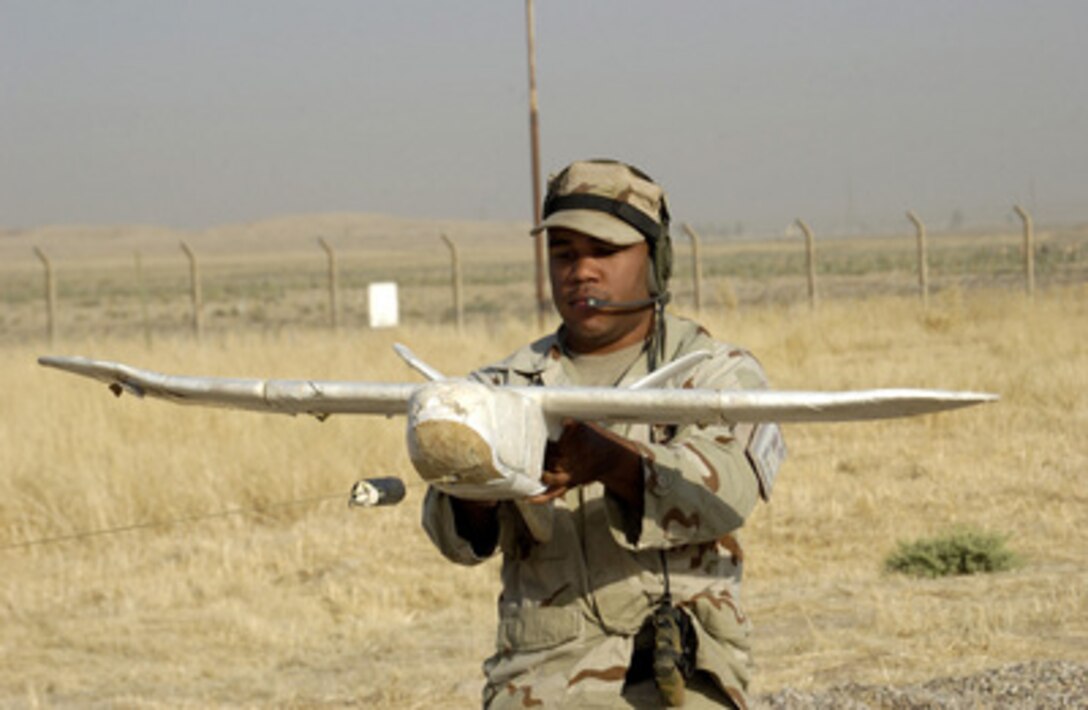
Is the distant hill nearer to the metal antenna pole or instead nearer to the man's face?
the metal antenna pole

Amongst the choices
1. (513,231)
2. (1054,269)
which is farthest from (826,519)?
(513,231)

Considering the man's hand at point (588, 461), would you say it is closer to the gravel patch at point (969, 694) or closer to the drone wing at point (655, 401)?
the drone wing at point (655, 401)

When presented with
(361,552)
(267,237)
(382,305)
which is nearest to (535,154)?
(382,305)

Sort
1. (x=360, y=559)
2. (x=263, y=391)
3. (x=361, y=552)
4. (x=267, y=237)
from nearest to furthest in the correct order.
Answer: (x=263, y=391) → (x=360, y=559) → (x=361, y=552) → (x=267, y=237)

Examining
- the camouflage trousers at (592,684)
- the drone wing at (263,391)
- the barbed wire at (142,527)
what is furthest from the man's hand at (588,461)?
the barbed wire at (142,527)

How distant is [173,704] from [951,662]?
3.19 m

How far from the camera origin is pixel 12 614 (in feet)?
29.1

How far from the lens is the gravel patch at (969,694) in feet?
19.2

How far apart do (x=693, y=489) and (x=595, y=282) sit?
52cm

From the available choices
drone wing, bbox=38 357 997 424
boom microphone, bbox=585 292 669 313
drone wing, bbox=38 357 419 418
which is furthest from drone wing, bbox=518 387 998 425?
boom microphone, bbox=585 292 669 313

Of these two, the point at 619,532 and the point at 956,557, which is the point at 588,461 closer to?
the point at 619,532

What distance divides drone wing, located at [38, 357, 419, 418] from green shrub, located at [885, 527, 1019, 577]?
235 inches

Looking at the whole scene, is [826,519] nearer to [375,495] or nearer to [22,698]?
[22,698]

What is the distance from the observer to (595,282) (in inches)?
137
